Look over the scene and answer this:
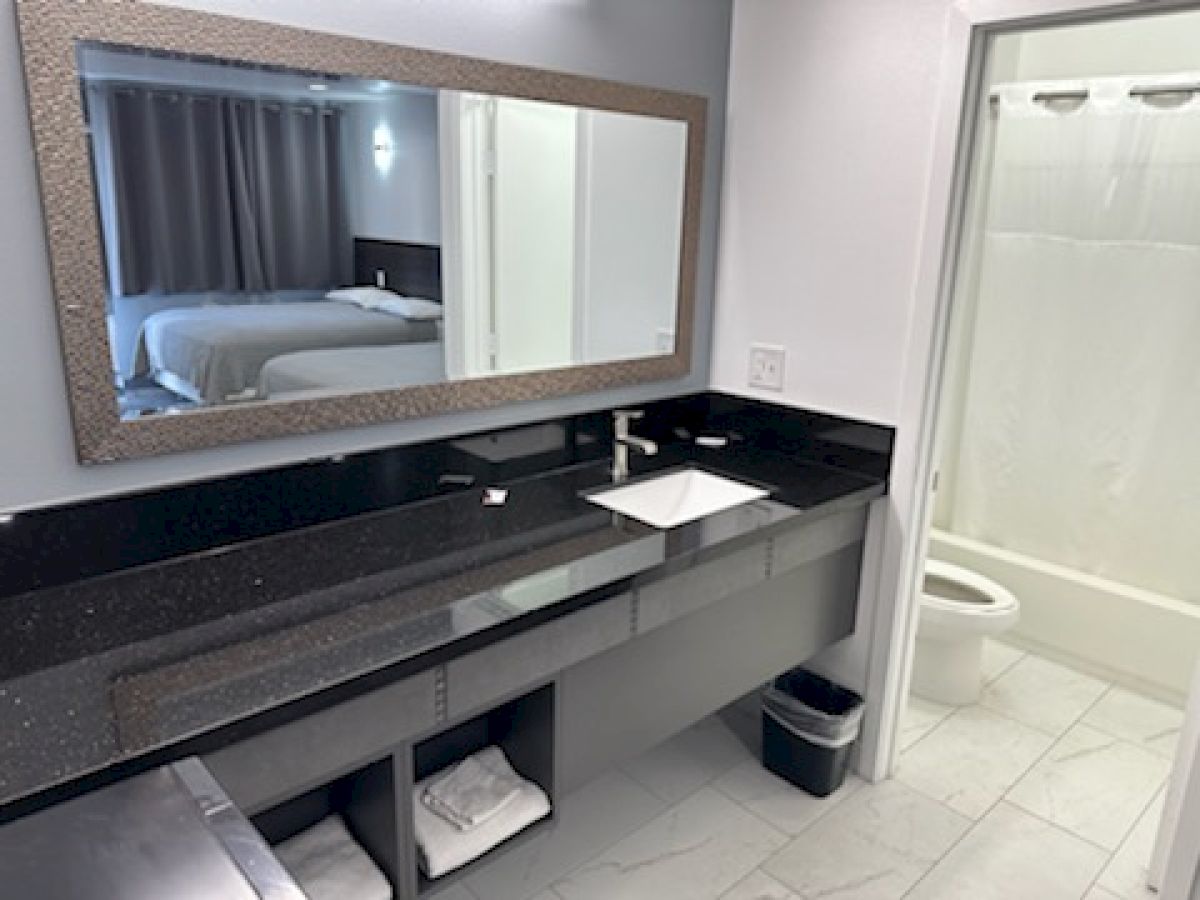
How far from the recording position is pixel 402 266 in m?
1.80

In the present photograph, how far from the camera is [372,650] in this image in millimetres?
1282

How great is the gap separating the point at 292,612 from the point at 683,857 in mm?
1253

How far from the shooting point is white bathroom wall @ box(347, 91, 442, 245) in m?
1.69

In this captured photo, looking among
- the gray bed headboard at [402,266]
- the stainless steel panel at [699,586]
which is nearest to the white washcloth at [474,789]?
the stainless steel panel at [699,586]

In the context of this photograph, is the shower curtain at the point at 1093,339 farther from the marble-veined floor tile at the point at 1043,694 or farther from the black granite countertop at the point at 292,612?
the black granite countertop at the point at 292,612

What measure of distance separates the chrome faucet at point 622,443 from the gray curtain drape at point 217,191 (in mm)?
821

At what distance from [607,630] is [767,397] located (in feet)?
3.51

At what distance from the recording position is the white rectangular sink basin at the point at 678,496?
83.8 inches

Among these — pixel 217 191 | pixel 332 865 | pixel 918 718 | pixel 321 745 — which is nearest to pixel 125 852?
pixel 321 745

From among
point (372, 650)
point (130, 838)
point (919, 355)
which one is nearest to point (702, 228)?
point (919, 355)

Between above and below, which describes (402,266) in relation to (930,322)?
above

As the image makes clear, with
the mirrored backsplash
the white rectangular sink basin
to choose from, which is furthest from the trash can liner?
the mirrored backsplash

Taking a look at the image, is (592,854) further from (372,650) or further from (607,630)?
(372,650)

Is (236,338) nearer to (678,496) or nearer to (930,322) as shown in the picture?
(678,496)
